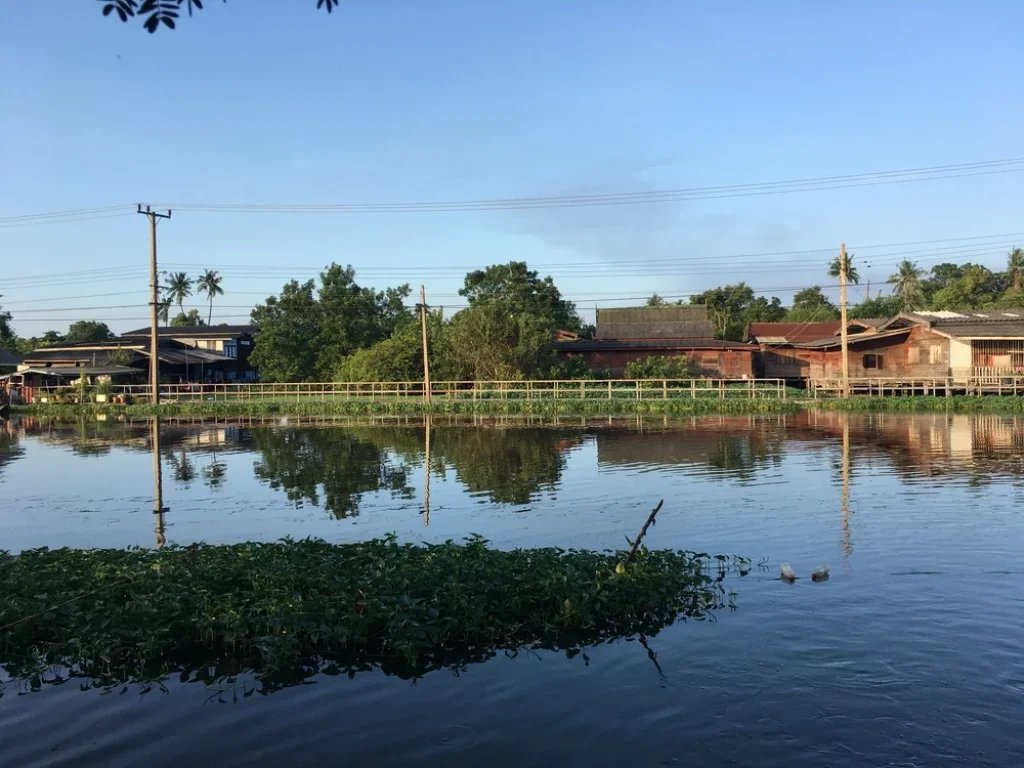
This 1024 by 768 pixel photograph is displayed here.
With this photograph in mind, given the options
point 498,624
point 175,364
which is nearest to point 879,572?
point 498,624

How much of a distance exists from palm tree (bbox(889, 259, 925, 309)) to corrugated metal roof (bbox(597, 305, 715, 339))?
33.1 metres

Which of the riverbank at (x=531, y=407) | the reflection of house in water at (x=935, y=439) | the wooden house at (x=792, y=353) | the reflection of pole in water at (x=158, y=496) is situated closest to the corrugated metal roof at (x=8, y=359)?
the riverbank at (x=531, y=407)

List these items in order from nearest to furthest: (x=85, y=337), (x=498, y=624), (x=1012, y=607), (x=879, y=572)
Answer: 1. (x=498, y=624)
2. (x=1012, y=607)
3. (x=879, y=572)
4. (x=85, y=337)

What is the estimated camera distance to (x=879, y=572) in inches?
457

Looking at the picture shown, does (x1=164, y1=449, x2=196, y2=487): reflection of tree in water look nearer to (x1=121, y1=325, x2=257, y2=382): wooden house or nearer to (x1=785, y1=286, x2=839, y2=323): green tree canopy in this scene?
(x1=121, y1=325, x2=257, y2=382): wooden house

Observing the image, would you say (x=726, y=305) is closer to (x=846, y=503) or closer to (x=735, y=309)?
(x=735, y=309)

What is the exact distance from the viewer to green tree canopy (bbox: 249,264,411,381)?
216ft

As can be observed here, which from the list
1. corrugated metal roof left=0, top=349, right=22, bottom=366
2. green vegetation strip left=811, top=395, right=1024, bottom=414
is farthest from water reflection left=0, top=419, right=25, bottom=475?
green vegetation strip left=811, top=395, right=1024, bottom=414

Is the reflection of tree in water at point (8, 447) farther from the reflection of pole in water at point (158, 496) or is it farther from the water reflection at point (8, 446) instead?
the reflection of pole in water at point (158, 496)

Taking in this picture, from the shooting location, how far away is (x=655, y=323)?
64.9 m

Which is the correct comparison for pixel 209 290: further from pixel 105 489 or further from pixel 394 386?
pixel 105 489

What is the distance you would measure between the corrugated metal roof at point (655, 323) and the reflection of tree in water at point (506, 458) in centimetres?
2951

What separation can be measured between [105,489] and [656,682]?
1693 cm

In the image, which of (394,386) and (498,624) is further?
(394,386)
